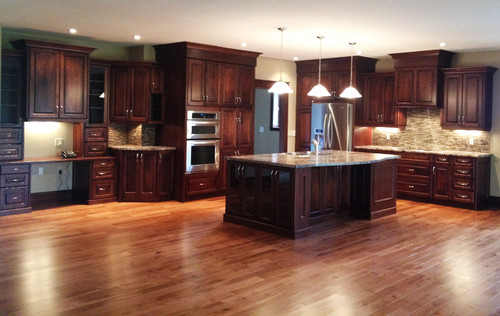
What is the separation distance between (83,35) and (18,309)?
490cm

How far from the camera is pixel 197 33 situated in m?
6.99

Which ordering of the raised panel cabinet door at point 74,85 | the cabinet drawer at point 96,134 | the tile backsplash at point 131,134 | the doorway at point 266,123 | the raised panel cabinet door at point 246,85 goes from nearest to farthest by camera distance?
1. the raised panel cabinet door at point 74,85
2. the cabinet drawer at point 96,134
3. the tile backsplash at point 131,134
4. the raised panel cabinet door at point 246,85
5. the doorway at point 266,123

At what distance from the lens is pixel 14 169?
265 inches

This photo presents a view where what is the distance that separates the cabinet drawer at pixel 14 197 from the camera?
6626mm

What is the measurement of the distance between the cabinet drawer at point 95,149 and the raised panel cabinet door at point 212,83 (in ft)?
5.84

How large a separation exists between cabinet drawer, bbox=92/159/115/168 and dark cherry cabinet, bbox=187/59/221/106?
4.93 feet

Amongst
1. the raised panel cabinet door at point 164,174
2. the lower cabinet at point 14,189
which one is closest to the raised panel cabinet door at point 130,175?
the raised panel cabinet door at point 164,174

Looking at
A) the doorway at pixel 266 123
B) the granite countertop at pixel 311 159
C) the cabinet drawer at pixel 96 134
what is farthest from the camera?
the doorway at pixel 266 123

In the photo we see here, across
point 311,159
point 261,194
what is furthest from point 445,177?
point 261,194

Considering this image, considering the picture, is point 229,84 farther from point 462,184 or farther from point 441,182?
point 462,184

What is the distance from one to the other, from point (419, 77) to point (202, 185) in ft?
13.3

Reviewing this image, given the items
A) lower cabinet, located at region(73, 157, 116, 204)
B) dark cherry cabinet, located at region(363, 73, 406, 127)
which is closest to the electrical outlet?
lower cabinet, located at region(73, 157, 116, 204)

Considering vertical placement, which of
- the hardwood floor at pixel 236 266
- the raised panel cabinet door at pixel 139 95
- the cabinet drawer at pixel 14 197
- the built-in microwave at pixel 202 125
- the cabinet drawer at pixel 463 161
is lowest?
the hardwood floor at pixel 236 266

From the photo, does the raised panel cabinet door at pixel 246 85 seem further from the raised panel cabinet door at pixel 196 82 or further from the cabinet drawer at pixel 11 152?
the cabinet drawer at pixel 11 152
